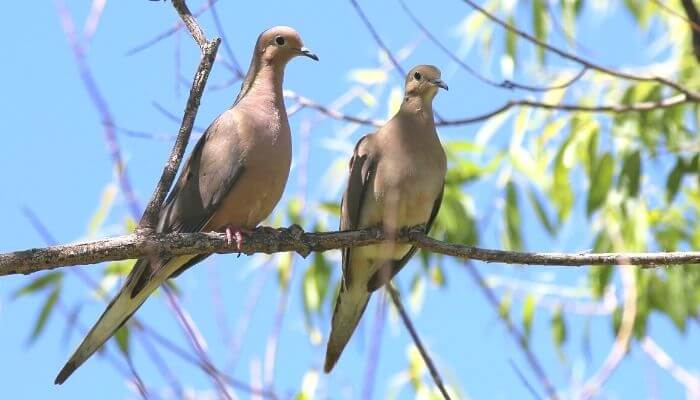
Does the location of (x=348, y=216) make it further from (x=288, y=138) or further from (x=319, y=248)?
(x=319, y=248)

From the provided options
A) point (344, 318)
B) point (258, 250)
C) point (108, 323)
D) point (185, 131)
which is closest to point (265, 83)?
point (258, 250)

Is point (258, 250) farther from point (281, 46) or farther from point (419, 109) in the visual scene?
point (419, 109)

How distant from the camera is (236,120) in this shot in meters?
4.35

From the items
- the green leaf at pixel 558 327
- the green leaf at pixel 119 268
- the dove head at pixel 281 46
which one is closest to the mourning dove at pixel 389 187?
the dove head at pixel 281 46

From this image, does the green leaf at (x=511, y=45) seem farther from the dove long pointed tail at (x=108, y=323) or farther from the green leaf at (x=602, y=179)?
the dove long pointed tail at (x=108, y=323)

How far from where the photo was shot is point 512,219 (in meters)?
5.82

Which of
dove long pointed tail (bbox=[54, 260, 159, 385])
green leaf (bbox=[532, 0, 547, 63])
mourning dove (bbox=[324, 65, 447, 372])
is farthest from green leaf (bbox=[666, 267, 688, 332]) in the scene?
dove long pointed tail (bbox=[54, 260, 159, 385])

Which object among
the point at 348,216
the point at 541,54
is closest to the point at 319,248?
the point at 348,216

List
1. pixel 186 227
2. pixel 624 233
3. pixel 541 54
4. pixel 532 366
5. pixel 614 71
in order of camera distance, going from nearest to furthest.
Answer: pixel 532 366
pixel 186 227
pixel 614 71
pixel 624 233
pixel 541 54

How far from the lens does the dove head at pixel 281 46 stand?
4.72 meters

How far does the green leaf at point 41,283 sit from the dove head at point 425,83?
6.51ft

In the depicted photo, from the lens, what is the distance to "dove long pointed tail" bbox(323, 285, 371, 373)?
180 inches

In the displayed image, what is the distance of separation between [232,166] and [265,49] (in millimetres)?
746

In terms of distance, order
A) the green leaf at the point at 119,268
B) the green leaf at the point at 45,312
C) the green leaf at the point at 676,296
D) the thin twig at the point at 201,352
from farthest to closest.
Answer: the green leaf at the point at 676,296 < the green leaf at the point at 119,268 < the green leaf at the point at 45,312 < the thin twig at the point at 201,352
